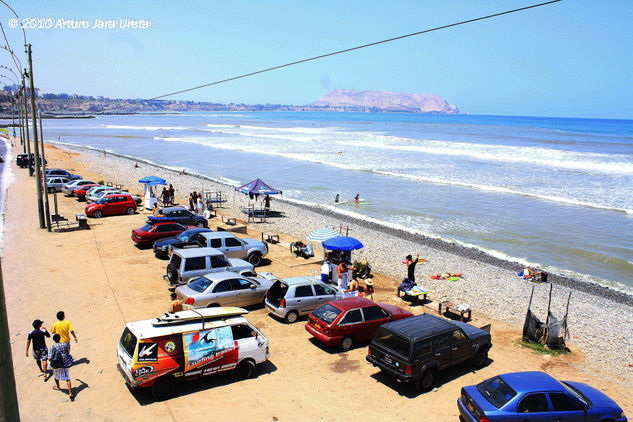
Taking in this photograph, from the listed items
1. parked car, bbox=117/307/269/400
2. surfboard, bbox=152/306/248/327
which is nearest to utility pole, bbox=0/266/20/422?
parked car, bbox=117/307/269/400

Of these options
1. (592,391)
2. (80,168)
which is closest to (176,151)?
(80,168)

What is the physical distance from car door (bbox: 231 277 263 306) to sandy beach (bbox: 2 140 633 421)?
1.31ft

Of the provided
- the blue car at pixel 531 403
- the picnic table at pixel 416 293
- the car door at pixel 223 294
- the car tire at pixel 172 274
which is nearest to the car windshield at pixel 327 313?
the car door at pixel 223 294

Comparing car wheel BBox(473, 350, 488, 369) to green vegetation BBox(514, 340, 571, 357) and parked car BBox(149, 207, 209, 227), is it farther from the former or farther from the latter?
parked car BBox(149, 207, 209, 227)

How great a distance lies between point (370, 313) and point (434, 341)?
243 cm

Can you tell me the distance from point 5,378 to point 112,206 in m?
24.7

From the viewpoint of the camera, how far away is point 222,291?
1369 centimetres

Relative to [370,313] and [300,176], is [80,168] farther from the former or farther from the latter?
[370,313]

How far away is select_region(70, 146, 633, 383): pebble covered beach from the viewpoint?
14594 mm

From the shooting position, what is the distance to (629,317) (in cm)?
1705

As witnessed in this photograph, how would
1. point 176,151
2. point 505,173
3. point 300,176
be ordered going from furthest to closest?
point 176,151
point 505,173
point 300,176

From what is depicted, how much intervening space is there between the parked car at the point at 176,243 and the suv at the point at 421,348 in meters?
10.9

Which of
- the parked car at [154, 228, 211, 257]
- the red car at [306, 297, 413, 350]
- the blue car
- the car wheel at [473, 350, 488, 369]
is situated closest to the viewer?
the blue car

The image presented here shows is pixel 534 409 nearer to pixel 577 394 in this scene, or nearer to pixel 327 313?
pixel 577 394
